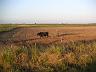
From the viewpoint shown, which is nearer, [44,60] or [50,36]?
[44,60]

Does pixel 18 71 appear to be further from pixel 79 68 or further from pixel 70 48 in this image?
pixel 70 48

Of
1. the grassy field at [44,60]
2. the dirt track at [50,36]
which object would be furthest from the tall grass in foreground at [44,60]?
the dirt track at [50,36]

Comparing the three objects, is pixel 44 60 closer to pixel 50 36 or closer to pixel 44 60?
pixel 44 60

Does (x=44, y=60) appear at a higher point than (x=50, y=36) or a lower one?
higher

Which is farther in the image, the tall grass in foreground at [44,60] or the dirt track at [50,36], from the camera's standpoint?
the dirt track at [50,36]

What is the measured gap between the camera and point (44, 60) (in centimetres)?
985

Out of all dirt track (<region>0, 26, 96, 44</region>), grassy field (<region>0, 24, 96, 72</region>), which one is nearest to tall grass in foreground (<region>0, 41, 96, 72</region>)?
grassy field (<region>0, 24, 96, 72</region>)

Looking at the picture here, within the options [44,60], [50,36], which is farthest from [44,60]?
[50,36]

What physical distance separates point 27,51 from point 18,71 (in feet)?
5.87

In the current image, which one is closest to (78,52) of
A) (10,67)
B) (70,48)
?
(70,48)

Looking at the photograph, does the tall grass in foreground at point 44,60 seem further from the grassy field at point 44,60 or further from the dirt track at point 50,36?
the dirt track at point 50,36

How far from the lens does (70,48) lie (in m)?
12.0

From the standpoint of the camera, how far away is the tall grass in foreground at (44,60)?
30.7 feet

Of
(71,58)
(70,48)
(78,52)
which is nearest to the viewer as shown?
(71,58)
